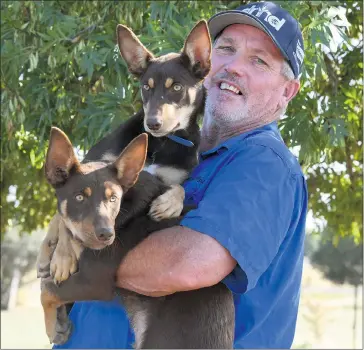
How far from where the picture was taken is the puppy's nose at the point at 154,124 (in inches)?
138

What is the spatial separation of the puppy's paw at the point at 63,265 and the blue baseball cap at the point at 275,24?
1.46 metres

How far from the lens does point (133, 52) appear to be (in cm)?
384

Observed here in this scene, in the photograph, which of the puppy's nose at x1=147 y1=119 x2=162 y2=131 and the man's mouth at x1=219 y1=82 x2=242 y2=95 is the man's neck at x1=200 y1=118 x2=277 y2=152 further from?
the puppy's nose at x1=147 y1=119 x2=162 y2=131

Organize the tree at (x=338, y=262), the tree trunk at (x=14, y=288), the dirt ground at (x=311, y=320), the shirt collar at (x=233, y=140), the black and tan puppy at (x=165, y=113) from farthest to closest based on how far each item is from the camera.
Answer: the tree trunk at (x=14, y=288)
the tree at (x=338, y=262)
the dirt ground at (x=311, y=320)
the black and tan puppy at (x=165, y=113)
the shirt collar at (x=233, y=140)

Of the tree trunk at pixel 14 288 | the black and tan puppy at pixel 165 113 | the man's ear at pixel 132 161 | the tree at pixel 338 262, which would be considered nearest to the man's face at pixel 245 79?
the black and tan puppy at pixel 165 113

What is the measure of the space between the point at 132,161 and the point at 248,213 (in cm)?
49

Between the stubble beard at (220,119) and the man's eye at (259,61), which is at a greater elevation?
the man's eye at (259,61)

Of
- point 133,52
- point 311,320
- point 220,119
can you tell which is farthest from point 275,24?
point 311,320

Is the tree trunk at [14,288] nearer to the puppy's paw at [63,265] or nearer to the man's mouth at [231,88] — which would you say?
the man's mouth at [231,88]

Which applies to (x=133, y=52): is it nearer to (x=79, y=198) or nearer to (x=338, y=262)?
(x=79, y=198)

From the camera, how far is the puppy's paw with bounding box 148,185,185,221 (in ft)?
10.3

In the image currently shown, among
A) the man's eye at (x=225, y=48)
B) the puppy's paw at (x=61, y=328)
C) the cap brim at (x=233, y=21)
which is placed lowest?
the puppy's paw at (x=61, y=328)

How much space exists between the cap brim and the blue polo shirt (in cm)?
55

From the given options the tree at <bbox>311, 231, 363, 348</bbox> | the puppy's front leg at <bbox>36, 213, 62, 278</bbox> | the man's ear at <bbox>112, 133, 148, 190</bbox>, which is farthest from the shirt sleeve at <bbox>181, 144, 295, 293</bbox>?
the tree at <bbox>311, 231, 363, 348</bbox>
